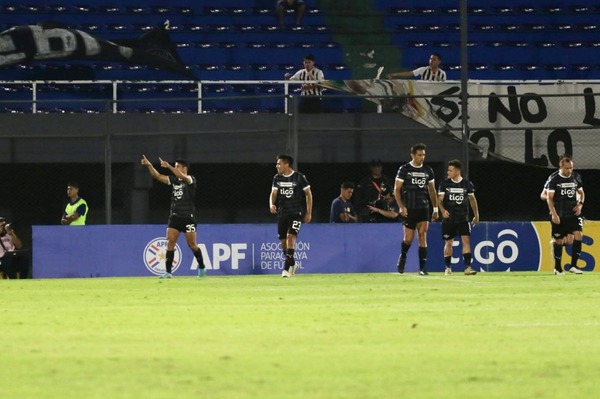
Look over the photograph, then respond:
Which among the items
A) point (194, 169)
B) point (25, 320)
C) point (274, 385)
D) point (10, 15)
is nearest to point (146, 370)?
point (274, 385)

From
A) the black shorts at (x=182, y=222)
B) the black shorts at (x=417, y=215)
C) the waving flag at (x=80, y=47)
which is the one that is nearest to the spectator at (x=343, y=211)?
the black shorts at (x=417, y=215)

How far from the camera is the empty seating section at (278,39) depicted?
2903cm

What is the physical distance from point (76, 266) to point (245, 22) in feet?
27.1

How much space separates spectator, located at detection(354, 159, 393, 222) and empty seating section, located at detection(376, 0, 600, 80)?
5.03 metres

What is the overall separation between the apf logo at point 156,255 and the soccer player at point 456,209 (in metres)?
5.15

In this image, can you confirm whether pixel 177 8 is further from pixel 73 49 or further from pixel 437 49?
pixel 437 49

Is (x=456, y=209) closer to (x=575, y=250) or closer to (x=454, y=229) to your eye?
(x=454, y=229)

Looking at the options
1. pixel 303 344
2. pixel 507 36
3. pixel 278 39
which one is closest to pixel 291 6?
pixel 278 39

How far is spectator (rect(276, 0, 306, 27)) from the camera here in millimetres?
30203

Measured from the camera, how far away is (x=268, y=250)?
82.0ft

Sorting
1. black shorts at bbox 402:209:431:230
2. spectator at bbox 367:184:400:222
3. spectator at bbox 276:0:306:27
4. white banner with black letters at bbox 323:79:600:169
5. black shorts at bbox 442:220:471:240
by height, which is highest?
spectator at bbox 276:0:306:27

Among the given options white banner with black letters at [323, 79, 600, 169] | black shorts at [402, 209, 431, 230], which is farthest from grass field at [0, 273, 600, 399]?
white banner with black letters at [323, 79, 600, 169]

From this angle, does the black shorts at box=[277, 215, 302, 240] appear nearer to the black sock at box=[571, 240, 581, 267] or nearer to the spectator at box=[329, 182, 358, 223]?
the spectator at box=[329, 182, 358, 223]

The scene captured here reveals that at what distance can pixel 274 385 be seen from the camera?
7.37m
